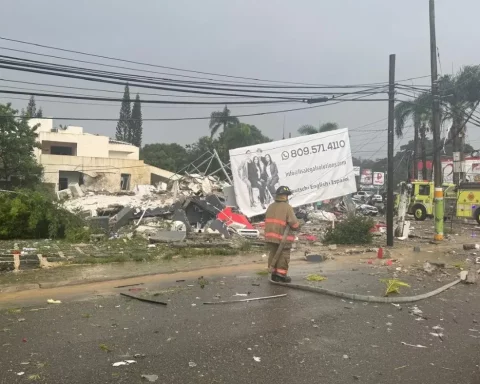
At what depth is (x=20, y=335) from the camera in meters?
5.11

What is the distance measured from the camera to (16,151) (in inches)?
1155

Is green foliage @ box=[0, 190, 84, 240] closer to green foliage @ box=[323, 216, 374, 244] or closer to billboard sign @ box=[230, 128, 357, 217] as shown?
green foliage @ box=[323, 216, 374, 244]

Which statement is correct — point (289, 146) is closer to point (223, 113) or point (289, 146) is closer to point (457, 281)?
point (457, 281)

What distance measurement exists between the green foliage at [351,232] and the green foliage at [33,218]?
786cm

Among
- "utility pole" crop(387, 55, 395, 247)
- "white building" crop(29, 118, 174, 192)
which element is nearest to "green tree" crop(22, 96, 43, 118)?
"white building" crop(29, 118, 174, 192)

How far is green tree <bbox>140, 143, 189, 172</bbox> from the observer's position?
54.4m

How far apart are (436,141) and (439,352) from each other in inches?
565

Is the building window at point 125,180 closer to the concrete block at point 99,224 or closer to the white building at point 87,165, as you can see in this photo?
the white building at point 87,165

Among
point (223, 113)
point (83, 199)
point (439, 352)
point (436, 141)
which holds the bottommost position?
point (439, 352)

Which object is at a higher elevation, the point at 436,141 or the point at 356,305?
the point at 436,141

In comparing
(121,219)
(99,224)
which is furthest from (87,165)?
(99,224)

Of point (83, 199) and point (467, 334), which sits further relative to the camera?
point (83, 199)

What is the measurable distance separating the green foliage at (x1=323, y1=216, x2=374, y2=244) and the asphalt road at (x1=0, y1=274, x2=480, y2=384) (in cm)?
761

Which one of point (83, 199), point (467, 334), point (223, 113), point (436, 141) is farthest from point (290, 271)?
point (223, 113)
